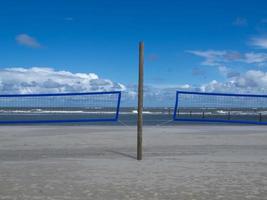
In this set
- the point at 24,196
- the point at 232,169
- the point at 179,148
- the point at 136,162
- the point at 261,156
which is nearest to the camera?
the point at 24,196

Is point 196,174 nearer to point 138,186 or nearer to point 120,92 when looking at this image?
point 138,186

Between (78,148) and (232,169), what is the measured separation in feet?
17.9

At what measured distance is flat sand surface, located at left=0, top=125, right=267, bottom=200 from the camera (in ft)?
21.3

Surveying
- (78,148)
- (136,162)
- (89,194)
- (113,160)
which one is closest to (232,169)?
(136,162)

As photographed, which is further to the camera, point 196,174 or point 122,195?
point 196,174

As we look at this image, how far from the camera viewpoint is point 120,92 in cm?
2006

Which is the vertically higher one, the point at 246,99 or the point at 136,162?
the point at 246,99

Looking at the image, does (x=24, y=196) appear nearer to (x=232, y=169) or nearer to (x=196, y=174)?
(x=196, y=174)

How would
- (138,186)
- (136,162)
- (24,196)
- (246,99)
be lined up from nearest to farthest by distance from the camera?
(24,196) → (138,186) → (136,162) → (246,99)

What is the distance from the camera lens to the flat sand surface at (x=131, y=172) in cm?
649

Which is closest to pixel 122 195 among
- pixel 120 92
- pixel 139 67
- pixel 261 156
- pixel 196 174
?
pixel 196 174

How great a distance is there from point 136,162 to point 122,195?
11.4ft

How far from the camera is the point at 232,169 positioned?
8781 millimetres

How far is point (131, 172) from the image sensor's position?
27.5 ft
